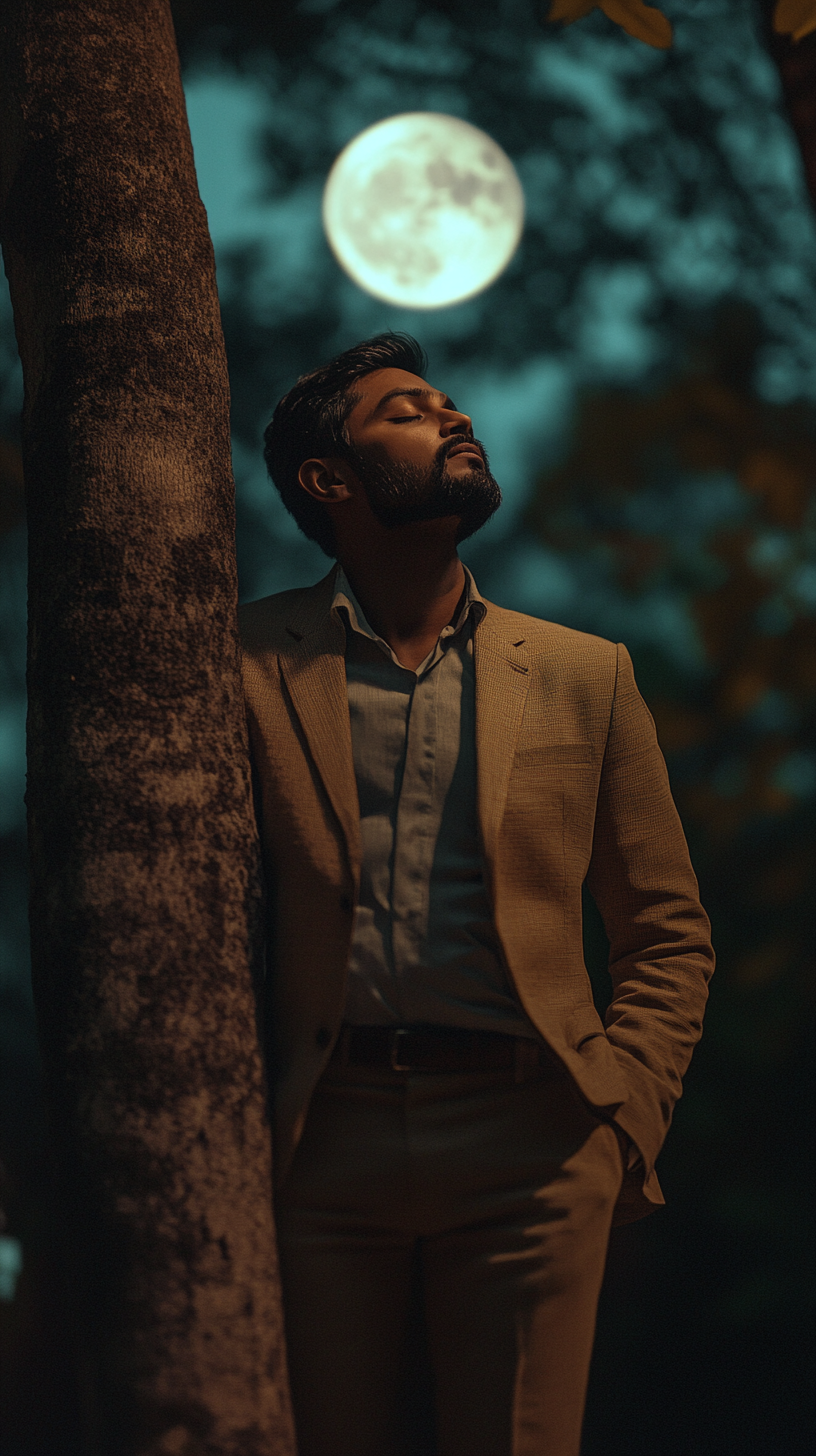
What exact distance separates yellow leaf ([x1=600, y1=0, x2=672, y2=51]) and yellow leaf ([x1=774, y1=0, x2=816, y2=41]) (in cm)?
22

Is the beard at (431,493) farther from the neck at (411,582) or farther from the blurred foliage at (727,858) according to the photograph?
the blurred foliage at (727,858)

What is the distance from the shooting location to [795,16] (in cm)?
258

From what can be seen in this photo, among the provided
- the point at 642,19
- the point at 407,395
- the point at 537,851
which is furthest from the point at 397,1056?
the point at 642,19

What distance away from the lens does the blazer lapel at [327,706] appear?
2.20 meters

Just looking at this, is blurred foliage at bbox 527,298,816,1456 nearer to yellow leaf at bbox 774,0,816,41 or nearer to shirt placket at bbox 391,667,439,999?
yellow leaf at bbox 774,0,816,41

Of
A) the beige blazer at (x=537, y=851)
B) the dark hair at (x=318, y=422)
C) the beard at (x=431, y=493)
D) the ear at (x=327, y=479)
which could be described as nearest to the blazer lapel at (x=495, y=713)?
the beige blazer at (x=537, y=851)

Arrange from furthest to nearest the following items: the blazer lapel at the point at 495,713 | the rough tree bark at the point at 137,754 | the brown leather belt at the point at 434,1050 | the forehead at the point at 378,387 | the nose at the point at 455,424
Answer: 1. the forehead at the point at 378,387
2. the nose at the point at 455,424
3. the blazer lapel at the point at 495,713
4. the brown leather belt at the point at 434,1050
5. the rough tree bark at the point at 137,754

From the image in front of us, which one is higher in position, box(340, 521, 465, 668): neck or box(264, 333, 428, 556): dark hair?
box(264, 333, 428, 556): dark hair

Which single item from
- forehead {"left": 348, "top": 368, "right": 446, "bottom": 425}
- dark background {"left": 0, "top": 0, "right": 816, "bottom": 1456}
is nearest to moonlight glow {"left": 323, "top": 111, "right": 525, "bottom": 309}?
dark background {"left": 0, "top": 0, "right": 816, "bottom": 1456}

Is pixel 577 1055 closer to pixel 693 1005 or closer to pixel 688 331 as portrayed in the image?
pixel 693 1005

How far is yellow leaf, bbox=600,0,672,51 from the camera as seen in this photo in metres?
2.62

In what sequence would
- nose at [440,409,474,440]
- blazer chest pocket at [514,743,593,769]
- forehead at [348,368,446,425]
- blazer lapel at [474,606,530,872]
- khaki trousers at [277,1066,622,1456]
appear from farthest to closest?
forehead at [348,368,446,425], nose at [440,409,474,440], blazer chest pocket at [514,743,593,769], blazer lapel at [474,606,530,872], khaki trousers at [277,1066,622,1456]

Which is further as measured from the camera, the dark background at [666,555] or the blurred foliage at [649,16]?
the dark background at [666,555]

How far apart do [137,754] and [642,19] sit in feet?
6.62
